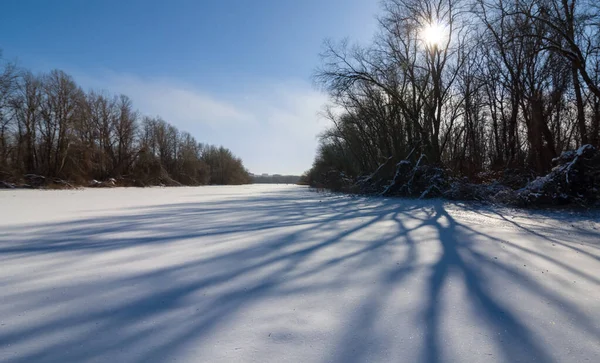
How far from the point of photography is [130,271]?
2498mm

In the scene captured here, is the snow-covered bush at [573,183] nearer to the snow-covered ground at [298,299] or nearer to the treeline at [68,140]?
the snow-covered ground at [298,299]

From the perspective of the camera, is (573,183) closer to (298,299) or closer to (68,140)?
(298,299)

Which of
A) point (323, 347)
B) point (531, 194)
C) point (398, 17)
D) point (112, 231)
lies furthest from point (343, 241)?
point (398, 17)

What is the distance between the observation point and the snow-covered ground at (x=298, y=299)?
1.37m

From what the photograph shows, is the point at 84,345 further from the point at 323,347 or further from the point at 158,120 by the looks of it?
the point at 158,120

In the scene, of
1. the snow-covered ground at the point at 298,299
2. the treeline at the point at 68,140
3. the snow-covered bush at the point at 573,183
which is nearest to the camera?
the snow-covered ground at the point at 298,299

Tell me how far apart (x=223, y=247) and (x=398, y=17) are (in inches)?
582

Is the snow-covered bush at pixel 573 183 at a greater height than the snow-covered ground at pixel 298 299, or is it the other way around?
the snow-covered bush at pixel 573 183

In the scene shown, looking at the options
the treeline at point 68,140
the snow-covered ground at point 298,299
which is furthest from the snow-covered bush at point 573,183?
the treeline at point 68,140

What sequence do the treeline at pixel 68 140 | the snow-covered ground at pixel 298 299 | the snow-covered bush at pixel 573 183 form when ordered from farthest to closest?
the treeline at pixel 68 140 → the snow-covered bush at pixel 573 183 → the snow-covered ground at pixel 298 299

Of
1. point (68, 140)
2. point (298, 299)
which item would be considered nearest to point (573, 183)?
point (298, 299)

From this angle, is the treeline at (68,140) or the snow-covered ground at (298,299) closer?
the snow-covered ground at (298,299)

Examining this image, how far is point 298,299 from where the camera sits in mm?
1954

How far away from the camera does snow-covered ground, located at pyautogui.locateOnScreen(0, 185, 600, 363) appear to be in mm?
1368
